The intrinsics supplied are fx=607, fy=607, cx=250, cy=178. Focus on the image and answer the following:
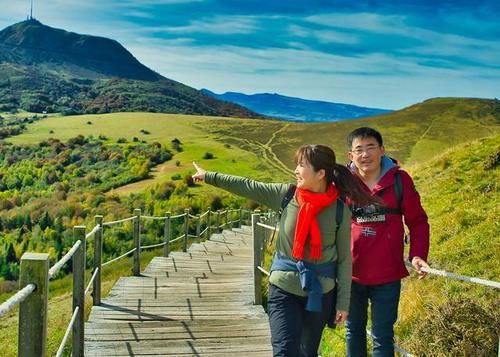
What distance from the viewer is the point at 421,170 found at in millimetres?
14812

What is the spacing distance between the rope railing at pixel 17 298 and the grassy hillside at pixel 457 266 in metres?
3.28

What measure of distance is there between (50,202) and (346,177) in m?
57.4

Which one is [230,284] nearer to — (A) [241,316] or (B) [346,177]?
(A) [241,316]

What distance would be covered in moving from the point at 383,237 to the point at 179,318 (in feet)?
11.9

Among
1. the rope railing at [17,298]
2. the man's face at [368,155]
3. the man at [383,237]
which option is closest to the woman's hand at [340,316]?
the man at [383,237]

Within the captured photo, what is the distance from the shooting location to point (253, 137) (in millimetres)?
80812

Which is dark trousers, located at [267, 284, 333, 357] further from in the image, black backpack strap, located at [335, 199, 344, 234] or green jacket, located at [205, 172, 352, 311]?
black backpack strap, located at [335, 199, 344, 234]

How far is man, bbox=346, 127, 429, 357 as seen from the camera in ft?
12.5

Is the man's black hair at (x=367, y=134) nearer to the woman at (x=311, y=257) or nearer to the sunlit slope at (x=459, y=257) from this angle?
the woman at (x=311, y=257)

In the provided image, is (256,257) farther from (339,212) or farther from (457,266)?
(339,212)

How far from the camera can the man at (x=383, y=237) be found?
3803 millimetres

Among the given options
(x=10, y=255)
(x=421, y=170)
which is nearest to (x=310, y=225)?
(x=421, y=170)

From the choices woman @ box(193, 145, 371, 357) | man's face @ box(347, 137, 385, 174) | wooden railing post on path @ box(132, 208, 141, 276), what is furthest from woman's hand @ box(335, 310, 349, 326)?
wooden railing post on path @ box(132, 208, 141, 276)

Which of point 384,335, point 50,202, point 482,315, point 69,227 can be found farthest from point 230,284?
point 50,202
